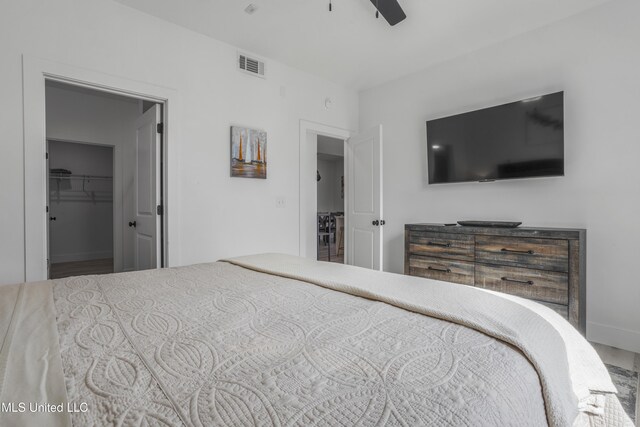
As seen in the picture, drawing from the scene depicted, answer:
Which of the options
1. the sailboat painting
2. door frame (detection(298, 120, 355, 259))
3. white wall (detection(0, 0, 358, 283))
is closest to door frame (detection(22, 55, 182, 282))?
white wall (detection(0, 0, 358, 283))

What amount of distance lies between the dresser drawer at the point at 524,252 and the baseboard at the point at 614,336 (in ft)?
2.43


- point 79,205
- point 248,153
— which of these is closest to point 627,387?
point 248,153

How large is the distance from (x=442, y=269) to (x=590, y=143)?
1.56 m

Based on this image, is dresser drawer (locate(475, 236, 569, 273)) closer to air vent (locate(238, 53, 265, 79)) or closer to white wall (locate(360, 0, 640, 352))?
white wall (locate(360, 0, 640, 352))

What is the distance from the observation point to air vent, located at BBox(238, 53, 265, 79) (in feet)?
10.7

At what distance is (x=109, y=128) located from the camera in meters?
4.89

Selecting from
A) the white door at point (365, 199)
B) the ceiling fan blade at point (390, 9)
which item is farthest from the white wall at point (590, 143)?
the ceiling fan blade at point (390, 9)

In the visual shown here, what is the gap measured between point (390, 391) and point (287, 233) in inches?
124

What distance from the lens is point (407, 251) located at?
10.8 feet

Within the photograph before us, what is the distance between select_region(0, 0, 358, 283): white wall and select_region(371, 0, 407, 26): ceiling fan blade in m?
1.47

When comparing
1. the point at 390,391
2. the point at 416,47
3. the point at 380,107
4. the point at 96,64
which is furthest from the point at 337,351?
the point at 380,107

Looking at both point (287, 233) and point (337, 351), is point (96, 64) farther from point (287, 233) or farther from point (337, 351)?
point (337, 351)

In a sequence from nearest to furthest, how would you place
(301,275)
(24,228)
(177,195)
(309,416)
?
(309,416) < (301,275) < (24,228) < (177,195)

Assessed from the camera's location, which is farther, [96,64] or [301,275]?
[96,64]
